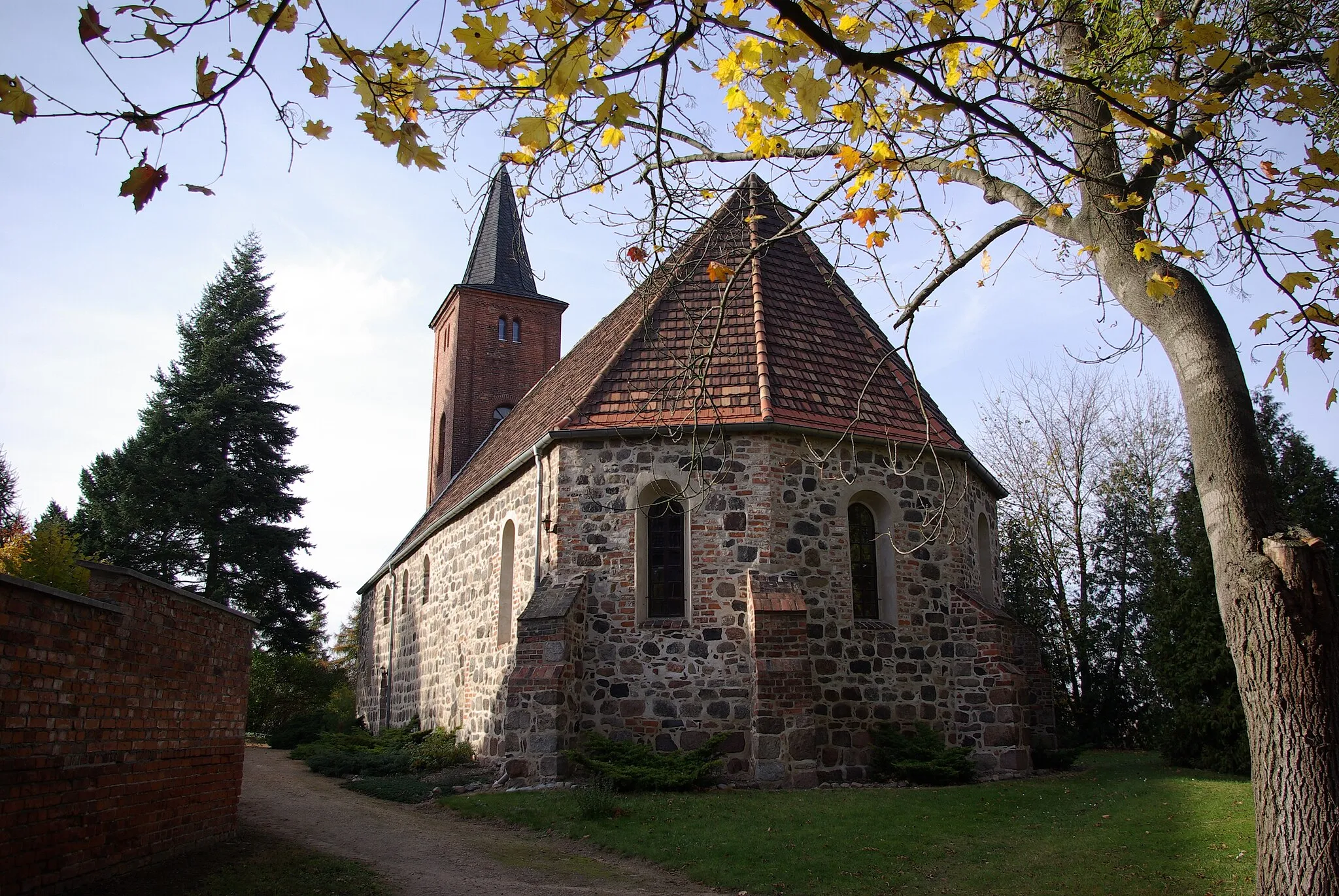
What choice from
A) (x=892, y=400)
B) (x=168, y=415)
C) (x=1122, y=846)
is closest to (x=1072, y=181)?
(x=1122, y=846)

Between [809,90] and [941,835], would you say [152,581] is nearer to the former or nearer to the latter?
[809,90]

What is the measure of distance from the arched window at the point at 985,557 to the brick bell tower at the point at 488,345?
14.9 metres

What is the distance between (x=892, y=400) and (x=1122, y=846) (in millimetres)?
7466

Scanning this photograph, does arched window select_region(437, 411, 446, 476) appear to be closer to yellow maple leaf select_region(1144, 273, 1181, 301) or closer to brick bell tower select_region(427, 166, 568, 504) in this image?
brick bell tower select_region(427, 166, 568, 504)

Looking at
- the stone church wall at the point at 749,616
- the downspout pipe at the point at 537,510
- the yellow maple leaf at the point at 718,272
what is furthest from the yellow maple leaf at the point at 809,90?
the downspout pipe at the point at 537,510

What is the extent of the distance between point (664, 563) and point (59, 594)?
8.11 metres

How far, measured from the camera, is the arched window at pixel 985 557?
15.5 metres

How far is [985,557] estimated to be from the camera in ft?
51.2

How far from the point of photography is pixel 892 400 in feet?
46.5

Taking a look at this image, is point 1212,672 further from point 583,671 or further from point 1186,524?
point 583,671

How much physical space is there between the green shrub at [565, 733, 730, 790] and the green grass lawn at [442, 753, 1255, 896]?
0.24 m

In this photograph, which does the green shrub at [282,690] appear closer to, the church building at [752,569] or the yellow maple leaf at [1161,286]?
the church building at [752,569]

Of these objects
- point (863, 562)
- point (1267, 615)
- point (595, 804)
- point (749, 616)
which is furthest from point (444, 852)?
point (1267, 615)

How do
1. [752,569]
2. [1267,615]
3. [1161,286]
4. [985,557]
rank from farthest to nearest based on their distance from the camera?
[985,557]
[752,569]
[1161,286]
[1267,615]
